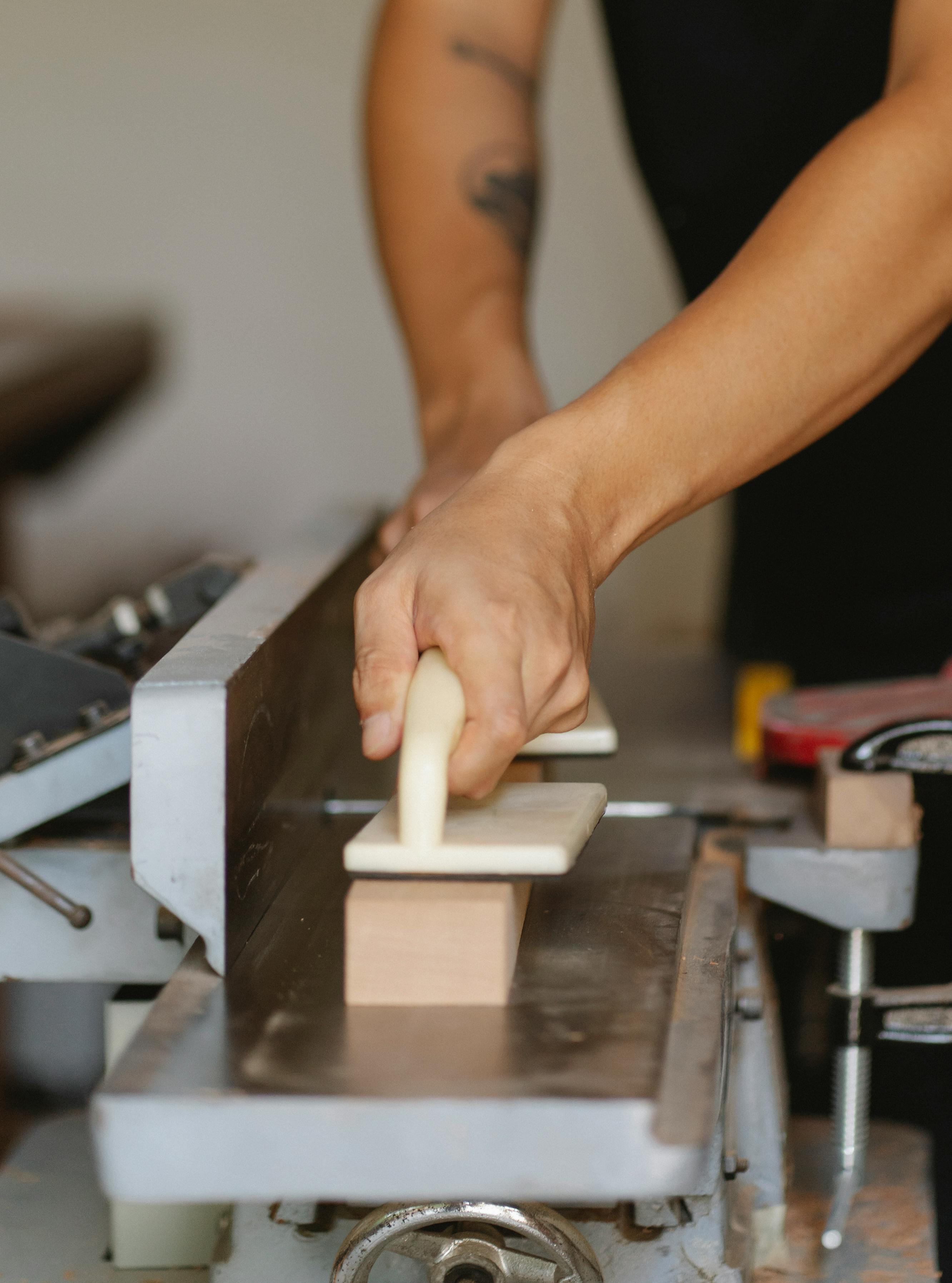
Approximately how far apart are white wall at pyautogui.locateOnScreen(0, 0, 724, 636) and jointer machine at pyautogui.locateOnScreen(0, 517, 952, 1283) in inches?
100

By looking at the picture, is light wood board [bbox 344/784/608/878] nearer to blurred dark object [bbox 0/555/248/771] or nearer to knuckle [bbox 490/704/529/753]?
knuckle [bbox 490/704/529/753]

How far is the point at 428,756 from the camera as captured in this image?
49 centimetres

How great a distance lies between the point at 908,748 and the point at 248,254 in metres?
2.99

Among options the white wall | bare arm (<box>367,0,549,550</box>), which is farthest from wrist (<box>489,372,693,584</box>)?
the white wall

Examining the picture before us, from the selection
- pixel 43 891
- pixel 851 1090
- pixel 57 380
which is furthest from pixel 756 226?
pixel 57 380

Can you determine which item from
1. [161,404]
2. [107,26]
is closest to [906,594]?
[161,404]

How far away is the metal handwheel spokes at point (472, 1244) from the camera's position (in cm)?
51

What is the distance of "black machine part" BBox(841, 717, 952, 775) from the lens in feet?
2.32

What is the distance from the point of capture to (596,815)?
581mm

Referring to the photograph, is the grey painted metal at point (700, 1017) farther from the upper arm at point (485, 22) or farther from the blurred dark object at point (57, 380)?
the blurred dark object at point (57, 380)

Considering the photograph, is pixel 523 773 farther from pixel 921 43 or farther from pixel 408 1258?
pixel 921 43

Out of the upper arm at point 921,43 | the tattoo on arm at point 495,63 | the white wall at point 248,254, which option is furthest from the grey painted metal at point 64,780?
the white wall at point 248,254

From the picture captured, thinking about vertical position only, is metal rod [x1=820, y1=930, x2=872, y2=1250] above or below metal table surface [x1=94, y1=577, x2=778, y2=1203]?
below

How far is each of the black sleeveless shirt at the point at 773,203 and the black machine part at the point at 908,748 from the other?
444 mm
